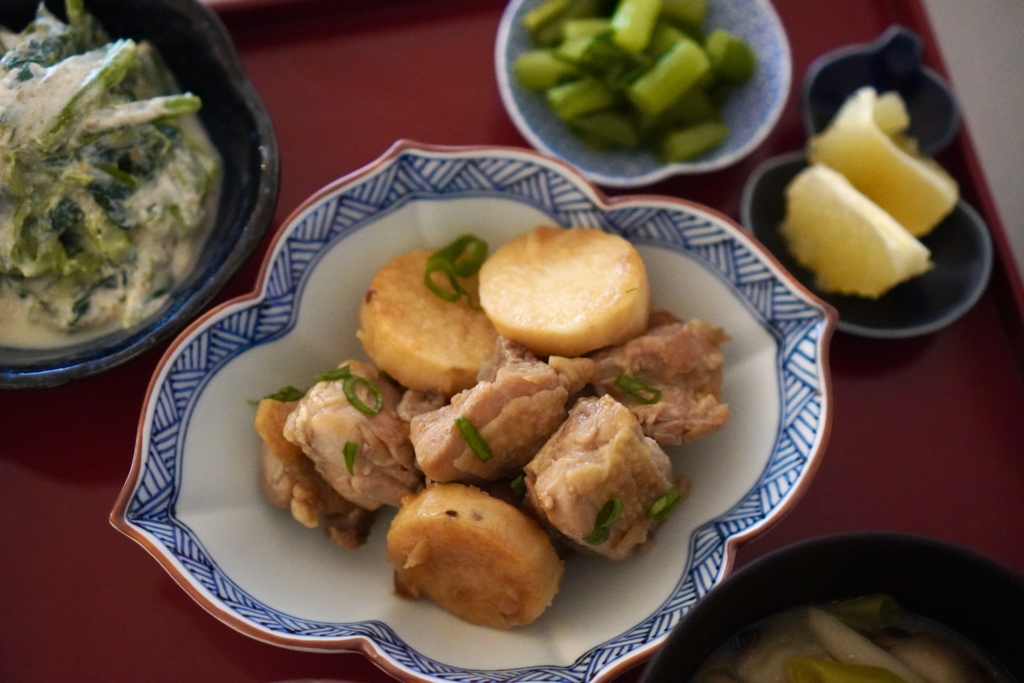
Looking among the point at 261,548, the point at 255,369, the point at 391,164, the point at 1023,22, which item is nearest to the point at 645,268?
the point at 391,164

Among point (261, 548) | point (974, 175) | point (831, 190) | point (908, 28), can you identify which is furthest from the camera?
point (908, 28)

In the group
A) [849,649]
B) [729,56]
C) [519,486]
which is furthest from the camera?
[729,56]

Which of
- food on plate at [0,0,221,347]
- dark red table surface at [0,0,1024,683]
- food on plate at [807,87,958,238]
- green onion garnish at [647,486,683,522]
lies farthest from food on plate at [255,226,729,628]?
food on plate at [807,87,958,238]

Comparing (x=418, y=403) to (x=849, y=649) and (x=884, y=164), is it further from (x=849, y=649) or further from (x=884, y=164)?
(x=884, y=164)

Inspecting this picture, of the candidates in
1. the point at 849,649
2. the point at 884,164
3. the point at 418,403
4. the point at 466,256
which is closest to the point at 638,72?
the point at 884,164

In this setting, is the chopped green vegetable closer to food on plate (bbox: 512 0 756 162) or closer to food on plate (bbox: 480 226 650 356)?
food on plate (bbox: 512 0 756 162)

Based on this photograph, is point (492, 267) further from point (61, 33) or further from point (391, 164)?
point (61, 33)

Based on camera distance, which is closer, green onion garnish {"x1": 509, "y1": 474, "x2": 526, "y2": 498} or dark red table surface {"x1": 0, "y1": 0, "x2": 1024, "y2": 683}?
green onion garnish {"x1": 509, "y1": 474, "x2": 526, "y2": 498}
